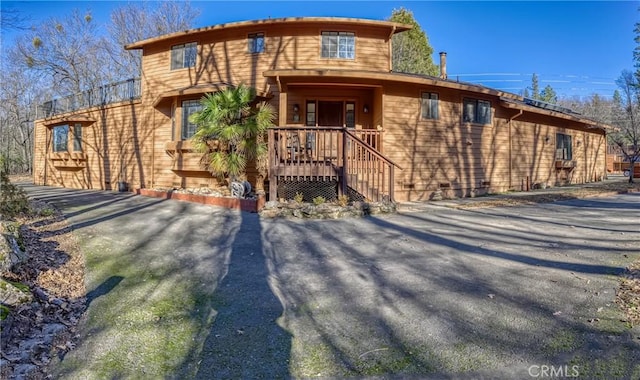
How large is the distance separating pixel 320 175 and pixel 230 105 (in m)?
3.31

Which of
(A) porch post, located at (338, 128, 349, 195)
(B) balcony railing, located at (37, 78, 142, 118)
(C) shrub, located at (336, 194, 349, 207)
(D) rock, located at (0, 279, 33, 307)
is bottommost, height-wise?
(D) rock, located at (0, 279, 33, 307)

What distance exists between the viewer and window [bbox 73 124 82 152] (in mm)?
15234

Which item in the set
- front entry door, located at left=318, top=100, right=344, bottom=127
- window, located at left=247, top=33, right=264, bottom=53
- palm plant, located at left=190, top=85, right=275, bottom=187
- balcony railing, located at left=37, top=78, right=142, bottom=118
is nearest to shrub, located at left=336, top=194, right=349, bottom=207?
palm plant, located at left=190, top=85, right=275, bottom=187

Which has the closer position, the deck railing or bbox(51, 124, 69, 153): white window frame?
the deck railing

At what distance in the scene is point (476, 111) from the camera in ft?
40.1

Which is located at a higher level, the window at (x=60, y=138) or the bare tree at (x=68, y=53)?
the bare tree at (x=68, y=53)

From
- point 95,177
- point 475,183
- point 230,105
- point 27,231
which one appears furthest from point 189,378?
point 95,177

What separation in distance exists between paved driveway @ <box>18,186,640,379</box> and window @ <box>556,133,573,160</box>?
10768 mm

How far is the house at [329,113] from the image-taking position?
9734mm

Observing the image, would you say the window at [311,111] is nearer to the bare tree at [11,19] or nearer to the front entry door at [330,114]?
the front entry door at [330,114]

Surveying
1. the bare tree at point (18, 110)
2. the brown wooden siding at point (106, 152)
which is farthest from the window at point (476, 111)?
the bare tree at point (18, 110)

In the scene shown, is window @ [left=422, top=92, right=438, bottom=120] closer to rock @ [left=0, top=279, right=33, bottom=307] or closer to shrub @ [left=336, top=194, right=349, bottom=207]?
shrub @ [left=336, top=194, right=349, bottom=207]

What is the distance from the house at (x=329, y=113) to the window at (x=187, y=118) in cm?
3

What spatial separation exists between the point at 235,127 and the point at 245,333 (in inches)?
279
